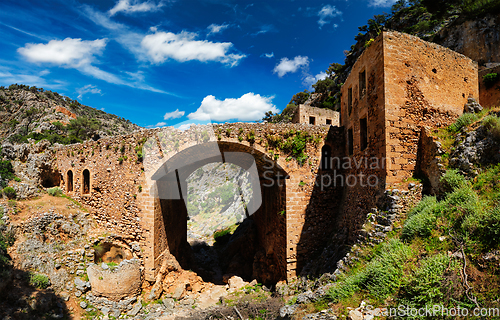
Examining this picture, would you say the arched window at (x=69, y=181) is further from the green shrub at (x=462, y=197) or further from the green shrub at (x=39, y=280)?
the green shrub at (x=462, y=197)

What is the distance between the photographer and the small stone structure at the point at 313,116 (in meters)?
18.6

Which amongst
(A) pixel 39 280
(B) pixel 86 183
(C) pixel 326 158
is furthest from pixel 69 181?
(C) pixel 326 158

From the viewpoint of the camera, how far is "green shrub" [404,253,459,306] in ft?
14.3

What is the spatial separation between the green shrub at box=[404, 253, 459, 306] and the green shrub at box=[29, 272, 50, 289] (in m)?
13.1

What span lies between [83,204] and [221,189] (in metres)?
23.9

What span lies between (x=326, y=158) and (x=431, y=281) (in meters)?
7.57

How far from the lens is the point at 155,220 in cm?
1139

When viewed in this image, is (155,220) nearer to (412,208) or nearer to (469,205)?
(412,208)

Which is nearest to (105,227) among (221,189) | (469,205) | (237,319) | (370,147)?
(237,319)

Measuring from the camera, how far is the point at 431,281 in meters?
4.56

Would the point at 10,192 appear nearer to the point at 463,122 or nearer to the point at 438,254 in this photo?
the point at 438,254

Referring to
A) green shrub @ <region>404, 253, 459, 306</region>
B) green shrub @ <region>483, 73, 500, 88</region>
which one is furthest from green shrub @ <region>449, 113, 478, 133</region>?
green shrub @ <region>483, 73, 500, 88</region>

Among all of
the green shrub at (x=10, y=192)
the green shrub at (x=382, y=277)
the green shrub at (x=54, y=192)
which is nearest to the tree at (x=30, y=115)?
the green shrub at (x=54, y=192)

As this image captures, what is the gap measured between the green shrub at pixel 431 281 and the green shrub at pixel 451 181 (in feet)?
8.68
